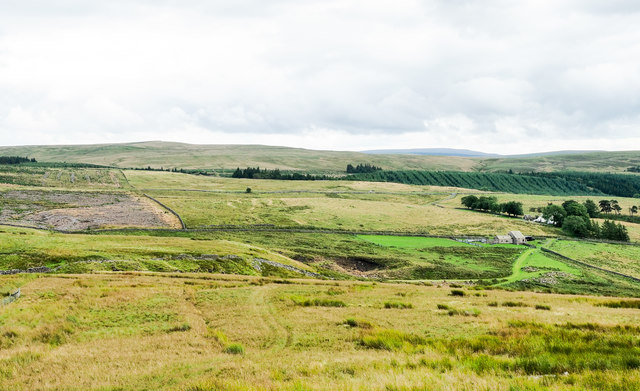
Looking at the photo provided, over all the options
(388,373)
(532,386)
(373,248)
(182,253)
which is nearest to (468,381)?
(532,386)

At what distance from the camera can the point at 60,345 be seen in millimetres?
16031

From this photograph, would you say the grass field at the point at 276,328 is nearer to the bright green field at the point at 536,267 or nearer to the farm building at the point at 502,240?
the bright green field at the point at 536,267

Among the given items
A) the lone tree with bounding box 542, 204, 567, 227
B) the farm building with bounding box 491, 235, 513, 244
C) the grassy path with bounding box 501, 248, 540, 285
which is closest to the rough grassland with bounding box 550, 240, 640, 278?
the grassy path with bounding box 501, 248, 540, 285

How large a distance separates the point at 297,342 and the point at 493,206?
14553 centimetres

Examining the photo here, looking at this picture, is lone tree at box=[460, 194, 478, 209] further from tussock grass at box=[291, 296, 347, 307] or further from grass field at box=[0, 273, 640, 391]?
tussock grass at box=[291, 296, 347, 307]

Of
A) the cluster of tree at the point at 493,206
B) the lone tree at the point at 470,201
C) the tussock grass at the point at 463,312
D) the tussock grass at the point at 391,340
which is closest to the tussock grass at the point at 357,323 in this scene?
the tussock grass at the point at 391,340

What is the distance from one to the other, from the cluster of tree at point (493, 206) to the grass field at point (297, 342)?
122 metres

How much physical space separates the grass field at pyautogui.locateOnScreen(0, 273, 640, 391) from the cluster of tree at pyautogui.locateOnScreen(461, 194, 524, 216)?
12243 cm

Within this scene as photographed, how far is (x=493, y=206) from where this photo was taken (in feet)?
476

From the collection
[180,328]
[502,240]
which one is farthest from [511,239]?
[180,328]

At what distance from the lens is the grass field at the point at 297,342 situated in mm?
10594

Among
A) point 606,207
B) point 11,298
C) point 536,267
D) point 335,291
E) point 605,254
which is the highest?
point 11,298

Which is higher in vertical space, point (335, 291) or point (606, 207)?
point (606, 207)

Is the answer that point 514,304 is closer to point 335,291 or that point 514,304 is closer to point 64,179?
point 335,291
